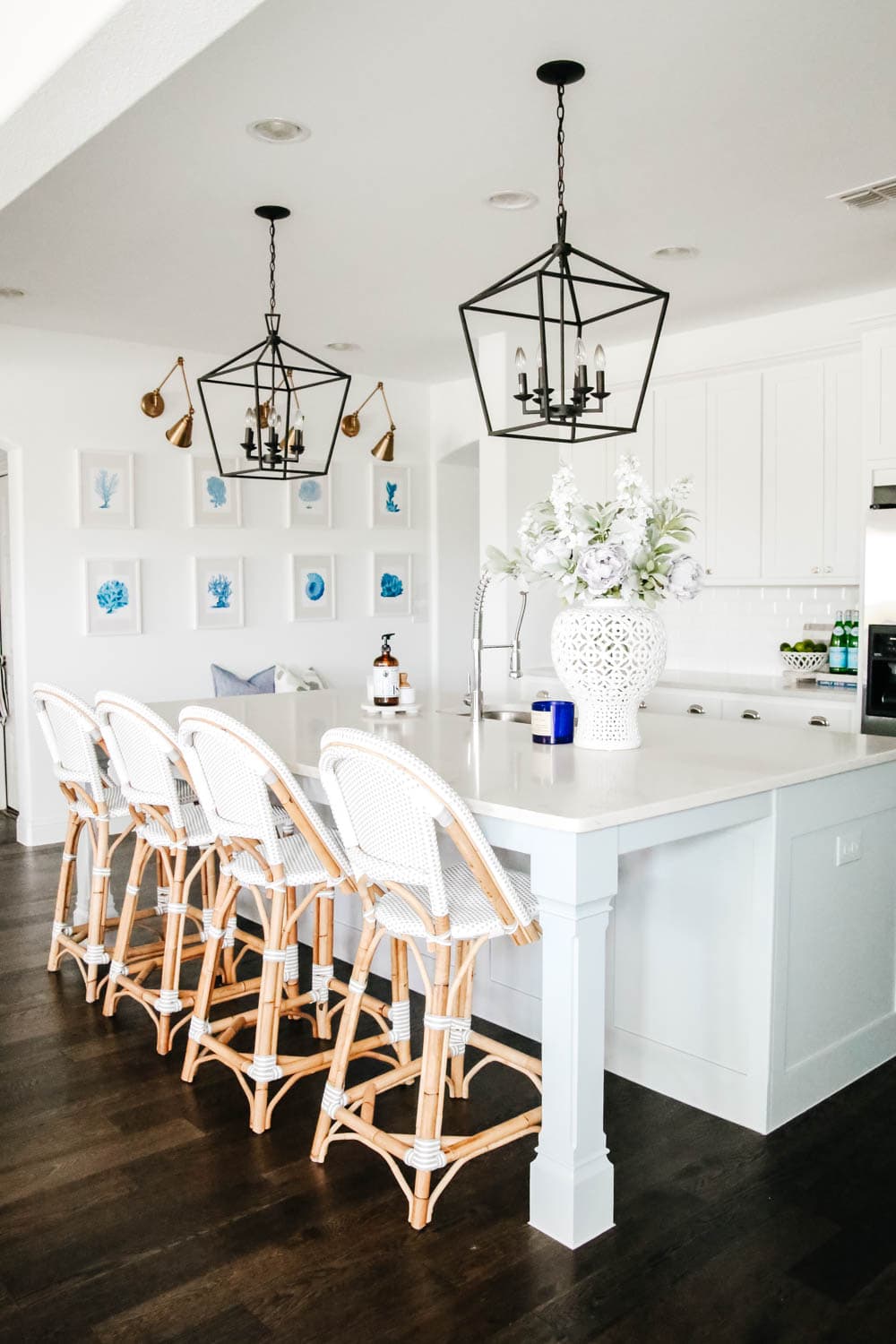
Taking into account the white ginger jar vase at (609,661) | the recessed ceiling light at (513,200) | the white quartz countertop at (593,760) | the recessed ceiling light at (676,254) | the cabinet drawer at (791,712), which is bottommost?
the cabinet drawer at (791,712)

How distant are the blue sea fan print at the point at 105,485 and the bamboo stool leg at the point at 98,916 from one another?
9.23 feet

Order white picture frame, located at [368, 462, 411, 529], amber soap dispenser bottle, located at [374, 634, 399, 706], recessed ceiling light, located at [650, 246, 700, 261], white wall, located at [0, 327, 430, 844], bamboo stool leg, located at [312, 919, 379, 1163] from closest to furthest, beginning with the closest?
bamboo stool leg, located at [312, 919, 379, 1163] → amber soap dispenser bottle, located at [374, 634, 399, 706] → recessed ceiling light, located at [650, 246, 700, 261] → white wall, located at [0, 327, 430, 844] → white picture frame, located at [368, 462, 411, 529]

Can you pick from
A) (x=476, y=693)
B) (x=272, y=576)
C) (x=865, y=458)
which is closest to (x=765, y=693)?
(x=865, y=458)

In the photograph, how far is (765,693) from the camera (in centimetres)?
503

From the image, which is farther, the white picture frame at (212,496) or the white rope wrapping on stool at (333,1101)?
the white picture frame at (212,496)

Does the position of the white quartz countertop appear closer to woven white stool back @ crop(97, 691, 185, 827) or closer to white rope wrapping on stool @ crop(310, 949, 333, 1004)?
woven white stool back @ crop(97, 691, 185, 827)

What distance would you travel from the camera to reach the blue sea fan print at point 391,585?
7055 millimetres

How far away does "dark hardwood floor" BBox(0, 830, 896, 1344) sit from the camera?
1939 mm

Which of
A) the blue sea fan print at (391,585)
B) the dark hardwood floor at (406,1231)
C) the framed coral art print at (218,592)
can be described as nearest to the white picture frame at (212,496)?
the framed coral art print at (218,592)

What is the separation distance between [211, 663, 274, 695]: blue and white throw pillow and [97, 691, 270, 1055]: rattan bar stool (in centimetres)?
264

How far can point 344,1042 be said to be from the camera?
2.46 meters

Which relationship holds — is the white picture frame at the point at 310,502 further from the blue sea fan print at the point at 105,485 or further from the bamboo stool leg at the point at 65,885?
the bamboo stool leg at the point at 65,885

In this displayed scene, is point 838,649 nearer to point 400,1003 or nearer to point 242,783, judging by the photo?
point 400,1003

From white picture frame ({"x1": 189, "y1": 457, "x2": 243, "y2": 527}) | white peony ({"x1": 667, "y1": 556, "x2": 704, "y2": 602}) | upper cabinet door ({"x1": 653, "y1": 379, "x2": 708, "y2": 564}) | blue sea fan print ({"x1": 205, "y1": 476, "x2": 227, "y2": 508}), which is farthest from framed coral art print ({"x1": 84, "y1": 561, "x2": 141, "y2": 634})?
white peony ({"x1": 667, "y1": 556, "x2": 704, "y2": 602})
